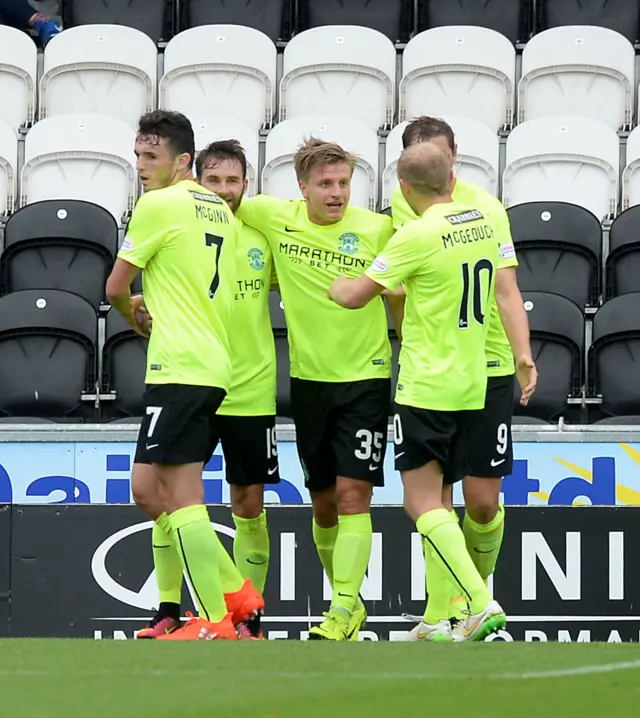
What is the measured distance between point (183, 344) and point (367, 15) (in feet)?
21.7

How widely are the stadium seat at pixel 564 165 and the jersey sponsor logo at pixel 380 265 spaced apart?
456 centimetres

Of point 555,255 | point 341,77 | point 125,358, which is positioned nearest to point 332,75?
point 341,77

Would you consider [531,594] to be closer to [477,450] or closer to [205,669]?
[477,450]

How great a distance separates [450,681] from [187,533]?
1781mm

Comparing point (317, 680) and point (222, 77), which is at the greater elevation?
point (222, 77)

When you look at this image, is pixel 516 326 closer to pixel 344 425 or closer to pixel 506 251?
pixel 506 251

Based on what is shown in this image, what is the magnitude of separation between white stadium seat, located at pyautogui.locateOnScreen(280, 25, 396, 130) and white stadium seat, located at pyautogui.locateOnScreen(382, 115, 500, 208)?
57cm

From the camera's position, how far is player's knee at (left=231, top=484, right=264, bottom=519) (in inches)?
224

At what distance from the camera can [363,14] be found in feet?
36.7

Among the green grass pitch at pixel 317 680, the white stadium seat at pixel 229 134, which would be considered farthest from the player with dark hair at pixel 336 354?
the white stadium seat at pixel 229 134

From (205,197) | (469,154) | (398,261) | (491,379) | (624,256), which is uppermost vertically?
(469,154)

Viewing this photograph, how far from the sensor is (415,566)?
21.7ft

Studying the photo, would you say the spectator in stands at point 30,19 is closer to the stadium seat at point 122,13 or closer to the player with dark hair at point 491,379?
the stadium seat at point 122,13

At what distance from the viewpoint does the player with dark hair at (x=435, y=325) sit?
5172 mm
